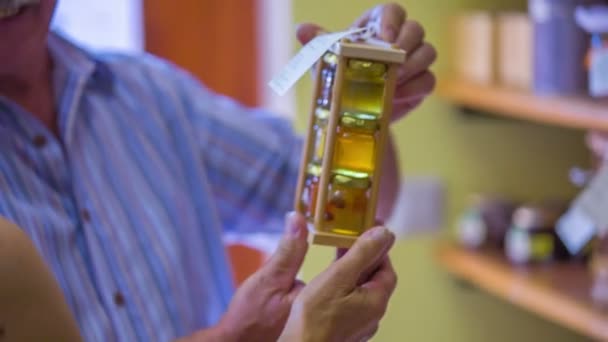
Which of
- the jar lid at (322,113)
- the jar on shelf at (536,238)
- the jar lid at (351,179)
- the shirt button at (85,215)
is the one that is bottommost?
the jar on shelf at (536,238)

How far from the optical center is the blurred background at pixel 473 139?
1322 mm

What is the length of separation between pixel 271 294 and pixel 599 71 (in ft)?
2.09

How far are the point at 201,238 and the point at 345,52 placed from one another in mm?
383

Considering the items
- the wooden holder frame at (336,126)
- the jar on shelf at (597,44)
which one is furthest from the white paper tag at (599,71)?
the wooden holder frame at (336,126)

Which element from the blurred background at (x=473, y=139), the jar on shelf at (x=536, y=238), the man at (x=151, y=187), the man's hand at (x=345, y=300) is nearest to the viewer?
the man's hand at (x=345, y=300)

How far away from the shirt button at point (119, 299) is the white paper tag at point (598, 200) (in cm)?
66

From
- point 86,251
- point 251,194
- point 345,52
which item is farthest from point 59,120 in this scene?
point 345,52

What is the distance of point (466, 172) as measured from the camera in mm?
1610

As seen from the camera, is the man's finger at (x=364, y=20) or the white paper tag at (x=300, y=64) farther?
the man's finger at (x=364, y=20)

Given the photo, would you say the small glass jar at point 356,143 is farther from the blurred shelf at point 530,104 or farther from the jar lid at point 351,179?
the blurred shelf at point 530,104

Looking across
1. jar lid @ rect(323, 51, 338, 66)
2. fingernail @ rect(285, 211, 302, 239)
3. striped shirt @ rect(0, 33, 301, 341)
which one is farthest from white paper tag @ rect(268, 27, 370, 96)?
striped shirt @ rect(0, 33, 301, 341)

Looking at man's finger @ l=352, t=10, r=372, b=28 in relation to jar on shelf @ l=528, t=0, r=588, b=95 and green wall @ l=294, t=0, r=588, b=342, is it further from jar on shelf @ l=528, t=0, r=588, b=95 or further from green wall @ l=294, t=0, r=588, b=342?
green wall @ l=294, t=0, r=588, b=342

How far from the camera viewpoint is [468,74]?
5.02ft

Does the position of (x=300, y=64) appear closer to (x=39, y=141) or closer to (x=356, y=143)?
(x=356, y=143)
